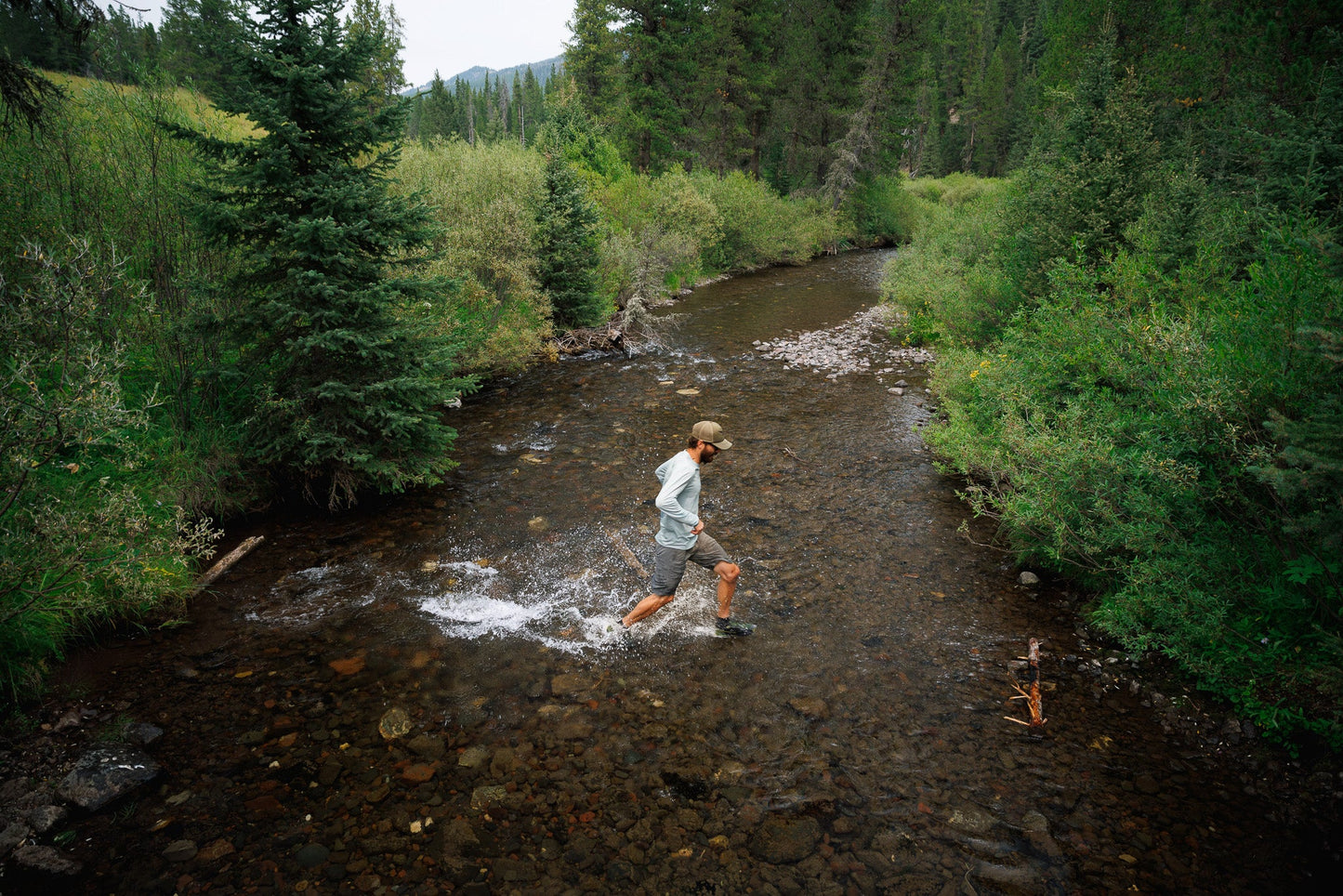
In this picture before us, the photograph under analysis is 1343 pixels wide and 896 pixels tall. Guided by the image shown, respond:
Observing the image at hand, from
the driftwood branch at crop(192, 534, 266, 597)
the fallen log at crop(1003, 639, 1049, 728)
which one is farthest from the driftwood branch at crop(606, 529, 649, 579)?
the driftwood branch at crop(192, 534, 266, 597)

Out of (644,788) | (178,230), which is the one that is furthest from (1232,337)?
(178,230)

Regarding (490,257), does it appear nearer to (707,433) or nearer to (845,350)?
(845,350)

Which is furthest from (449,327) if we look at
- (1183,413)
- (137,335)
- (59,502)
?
(1183,413)

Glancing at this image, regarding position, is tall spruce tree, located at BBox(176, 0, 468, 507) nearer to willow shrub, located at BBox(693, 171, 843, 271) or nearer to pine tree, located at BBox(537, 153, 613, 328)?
pine tree, located at BBox(537, 153, 613, 328)

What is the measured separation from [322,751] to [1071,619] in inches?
323

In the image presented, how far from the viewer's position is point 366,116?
344 inches

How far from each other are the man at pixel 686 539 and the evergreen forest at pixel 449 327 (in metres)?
3.68

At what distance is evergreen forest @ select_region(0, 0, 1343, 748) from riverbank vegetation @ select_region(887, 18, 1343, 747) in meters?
0.04

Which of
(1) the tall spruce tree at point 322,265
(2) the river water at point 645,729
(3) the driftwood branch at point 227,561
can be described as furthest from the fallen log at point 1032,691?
(3) the driftwood branch at point 227,561

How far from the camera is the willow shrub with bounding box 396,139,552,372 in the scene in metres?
15.0

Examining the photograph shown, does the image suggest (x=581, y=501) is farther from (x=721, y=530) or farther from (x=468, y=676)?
(x=468, y=676)

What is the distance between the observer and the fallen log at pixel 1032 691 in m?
5.81

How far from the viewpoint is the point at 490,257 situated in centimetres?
1586

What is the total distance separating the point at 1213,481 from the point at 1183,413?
2.35ft
